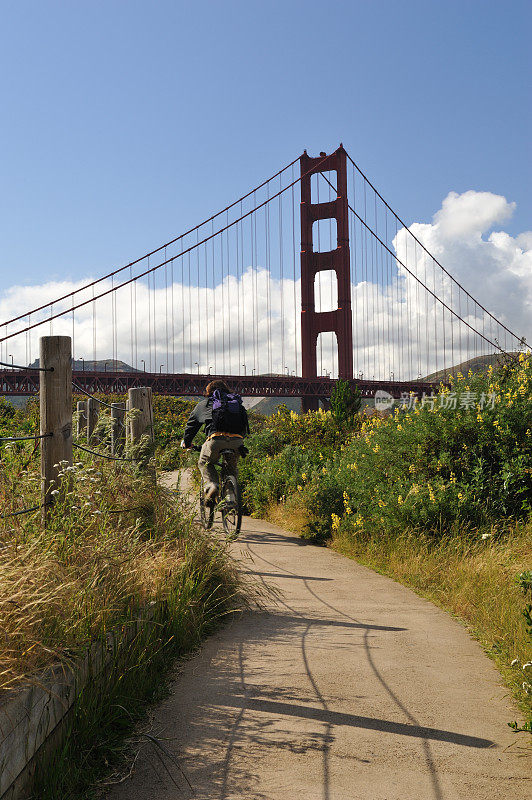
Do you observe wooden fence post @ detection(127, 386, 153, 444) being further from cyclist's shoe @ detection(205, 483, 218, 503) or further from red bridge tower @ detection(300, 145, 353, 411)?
red bridge tower @ detection(300, 145, 353, 411)

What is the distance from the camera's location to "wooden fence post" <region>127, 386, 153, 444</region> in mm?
6426

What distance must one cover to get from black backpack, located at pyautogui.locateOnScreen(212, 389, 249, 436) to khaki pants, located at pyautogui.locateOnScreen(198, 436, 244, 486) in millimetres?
99

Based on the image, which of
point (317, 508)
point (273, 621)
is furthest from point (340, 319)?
point (273, 621)

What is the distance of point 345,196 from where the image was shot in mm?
42375

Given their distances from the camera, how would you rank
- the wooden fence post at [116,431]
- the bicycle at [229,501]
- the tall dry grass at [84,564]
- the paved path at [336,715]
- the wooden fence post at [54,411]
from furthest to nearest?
the wooden fence post at [116,431] → the bicycle at [229,501] → the wooden fence post at [54,411] → the tall dry grass at [84,564] → the paved path at [336,715]

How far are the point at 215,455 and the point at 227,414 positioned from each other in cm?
48

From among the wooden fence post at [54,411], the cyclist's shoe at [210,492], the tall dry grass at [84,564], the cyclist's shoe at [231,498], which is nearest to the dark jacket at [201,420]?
the cyclist's shoe at [210,492]

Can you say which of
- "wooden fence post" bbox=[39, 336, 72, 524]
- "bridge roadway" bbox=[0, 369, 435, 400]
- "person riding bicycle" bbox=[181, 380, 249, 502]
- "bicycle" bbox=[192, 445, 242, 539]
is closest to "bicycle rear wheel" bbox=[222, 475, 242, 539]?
"bicycle" bbox=[192, 445, 242, 539]

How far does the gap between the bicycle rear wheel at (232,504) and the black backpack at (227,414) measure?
0.54 m

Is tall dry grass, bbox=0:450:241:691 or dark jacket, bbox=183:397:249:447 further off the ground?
dark jacket, bbox=183:397:249:447

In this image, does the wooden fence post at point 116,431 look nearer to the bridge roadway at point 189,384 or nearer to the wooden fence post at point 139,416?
the wooden fence post at point 139,416

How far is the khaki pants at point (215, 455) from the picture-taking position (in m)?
7.27

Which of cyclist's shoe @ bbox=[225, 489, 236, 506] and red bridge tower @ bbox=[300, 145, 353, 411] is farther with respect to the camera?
red bridge tower @ bbox=[300, 145, 353, 411]

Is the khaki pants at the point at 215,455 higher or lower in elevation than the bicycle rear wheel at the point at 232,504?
higher
